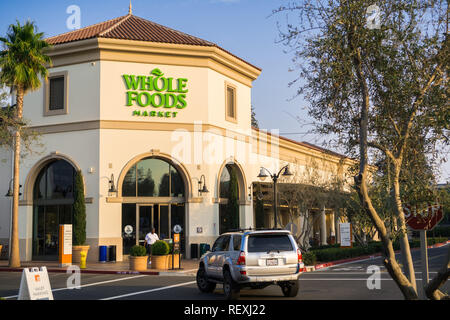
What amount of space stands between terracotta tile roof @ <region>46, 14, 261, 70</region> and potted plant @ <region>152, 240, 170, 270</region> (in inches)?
484

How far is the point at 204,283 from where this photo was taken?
15.5 m

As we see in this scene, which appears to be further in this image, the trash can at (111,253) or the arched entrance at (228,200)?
the arched entrance at (228,200)

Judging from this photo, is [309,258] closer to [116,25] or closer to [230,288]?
[230,288]

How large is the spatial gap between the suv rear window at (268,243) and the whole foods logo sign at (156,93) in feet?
53.9

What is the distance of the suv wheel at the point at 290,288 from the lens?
45.4ft

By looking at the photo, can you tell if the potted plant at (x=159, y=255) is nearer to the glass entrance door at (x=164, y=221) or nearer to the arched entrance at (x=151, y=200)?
the arched entrance at (x=151, y=200)

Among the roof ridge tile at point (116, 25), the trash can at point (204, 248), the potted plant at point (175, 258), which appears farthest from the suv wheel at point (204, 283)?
the roof ridge tile at point (116, 25)

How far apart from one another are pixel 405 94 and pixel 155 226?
22680 mm

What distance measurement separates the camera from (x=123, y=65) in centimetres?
2875

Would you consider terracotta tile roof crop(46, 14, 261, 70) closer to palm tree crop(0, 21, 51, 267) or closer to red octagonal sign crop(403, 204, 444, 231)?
palm tree crop(0, 21, 51, 267)

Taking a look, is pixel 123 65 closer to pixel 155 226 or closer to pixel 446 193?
pixel 155 226

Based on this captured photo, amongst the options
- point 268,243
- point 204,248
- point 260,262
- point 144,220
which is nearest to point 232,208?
point 204,248

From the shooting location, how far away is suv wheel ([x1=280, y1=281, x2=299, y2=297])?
45.4ft
